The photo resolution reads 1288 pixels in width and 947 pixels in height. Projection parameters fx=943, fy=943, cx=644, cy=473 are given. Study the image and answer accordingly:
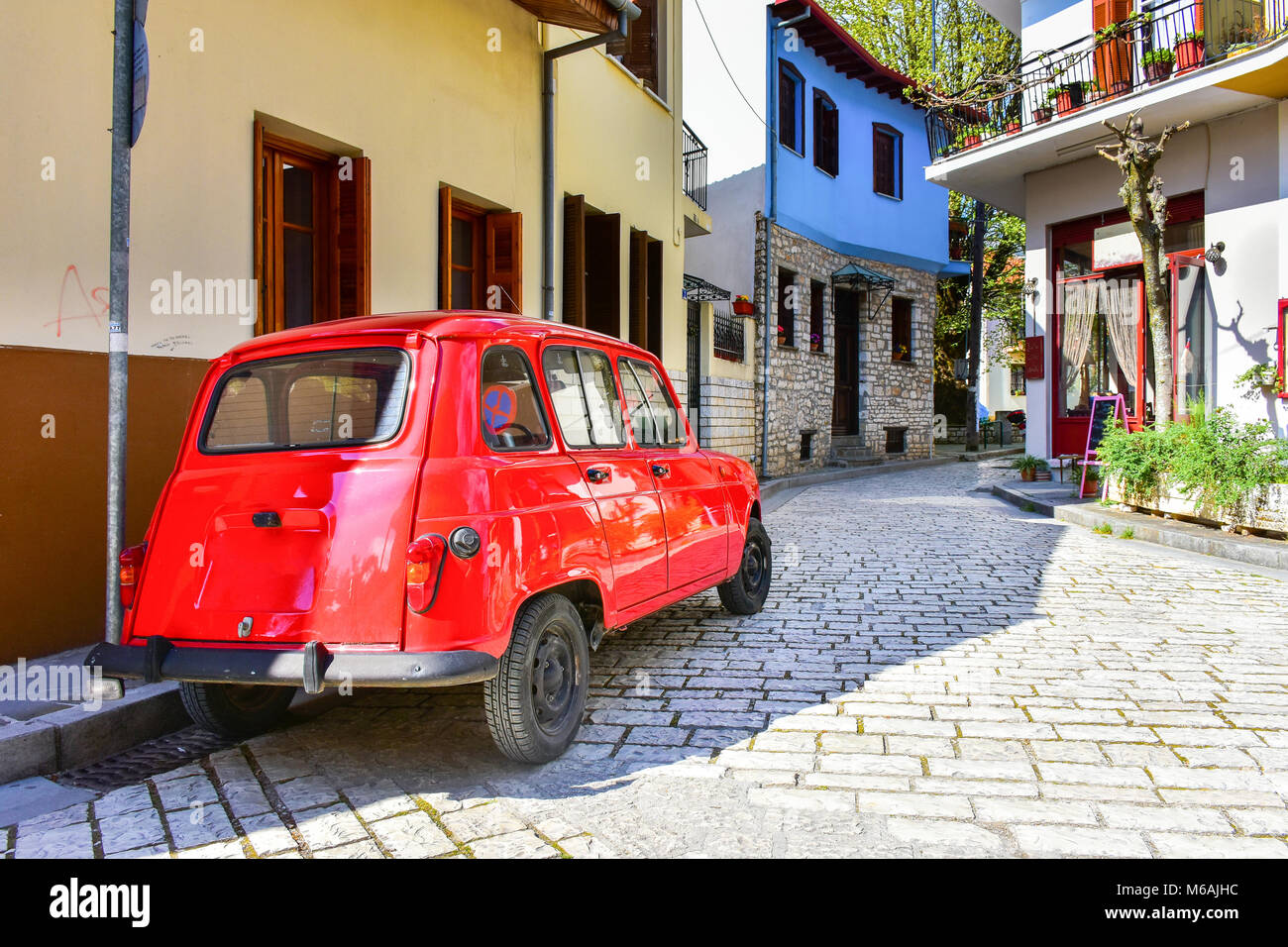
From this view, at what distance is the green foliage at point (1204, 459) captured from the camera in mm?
9094

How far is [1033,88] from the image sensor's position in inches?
590

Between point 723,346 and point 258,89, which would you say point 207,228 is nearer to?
point 258,89

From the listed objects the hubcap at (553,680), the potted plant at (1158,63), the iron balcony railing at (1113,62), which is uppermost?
the iron balcony railing at (1113,62)

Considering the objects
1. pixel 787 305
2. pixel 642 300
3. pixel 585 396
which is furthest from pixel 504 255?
pixel 787 305

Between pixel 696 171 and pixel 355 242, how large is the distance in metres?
12.3

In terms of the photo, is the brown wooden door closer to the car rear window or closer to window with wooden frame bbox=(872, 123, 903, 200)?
window with wooden frame bbox=(872, 123, 903, 200)

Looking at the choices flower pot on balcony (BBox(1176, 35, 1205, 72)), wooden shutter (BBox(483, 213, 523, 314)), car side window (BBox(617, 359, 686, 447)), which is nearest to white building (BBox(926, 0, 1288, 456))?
flower pot on balcony (BBox(1176, 35, 1205, 72))

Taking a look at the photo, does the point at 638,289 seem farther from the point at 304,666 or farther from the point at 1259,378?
the point at 304,666

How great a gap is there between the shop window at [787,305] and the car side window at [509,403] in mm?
15784

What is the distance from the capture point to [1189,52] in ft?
40.1

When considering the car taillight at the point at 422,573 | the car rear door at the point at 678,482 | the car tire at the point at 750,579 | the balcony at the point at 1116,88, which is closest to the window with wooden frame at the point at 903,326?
the balcony at the point at 1116,88

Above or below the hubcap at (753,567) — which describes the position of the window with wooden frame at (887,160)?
above

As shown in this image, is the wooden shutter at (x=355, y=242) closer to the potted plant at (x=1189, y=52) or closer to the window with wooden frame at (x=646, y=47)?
the window with wooden frame at (x=646, y=47)
